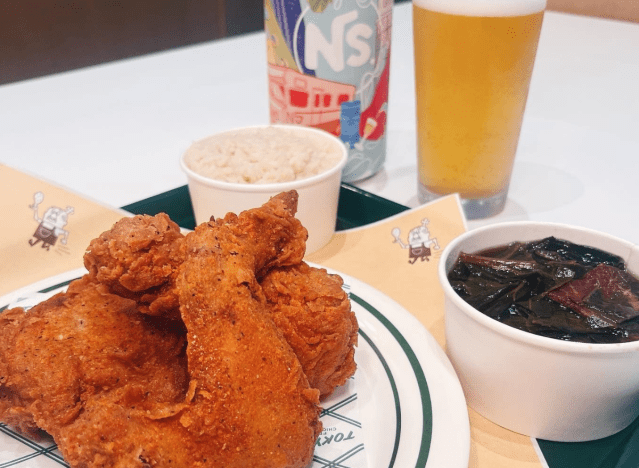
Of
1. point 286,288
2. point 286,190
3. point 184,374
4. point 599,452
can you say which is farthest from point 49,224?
point 599,452

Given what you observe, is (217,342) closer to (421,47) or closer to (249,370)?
(249,370)

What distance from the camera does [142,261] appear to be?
3.59 feet

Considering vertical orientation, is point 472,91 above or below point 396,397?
above

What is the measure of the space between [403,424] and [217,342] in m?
0.41

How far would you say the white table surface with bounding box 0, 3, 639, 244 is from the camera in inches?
88.6

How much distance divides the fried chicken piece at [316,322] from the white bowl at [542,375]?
0.77 feet

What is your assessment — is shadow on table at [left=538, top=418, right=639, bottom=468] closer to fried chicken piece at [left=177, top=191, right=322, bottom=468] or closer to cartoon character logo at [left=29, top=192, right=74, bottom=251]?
fried chicken piece at [left=177, top=191, right=322, bottom=468]

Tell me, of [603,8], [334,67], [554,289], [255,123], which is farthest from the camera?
[603,8]

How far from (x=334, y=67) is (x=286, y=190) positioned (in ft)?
1.88

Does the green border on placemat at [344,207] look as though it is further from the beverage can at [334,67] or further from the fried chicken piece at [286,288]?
the fried chicken piece at [286,288]

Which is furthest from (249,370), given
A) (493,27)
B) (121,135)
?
(121,135)

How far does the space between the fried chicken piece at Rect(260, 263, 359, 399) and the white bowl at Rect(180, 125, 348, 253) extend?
53 centimetres

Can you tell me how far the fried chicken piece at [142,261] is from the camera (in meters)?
1.09

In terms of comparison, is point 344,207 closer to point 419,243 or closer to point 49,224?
point 419,243
